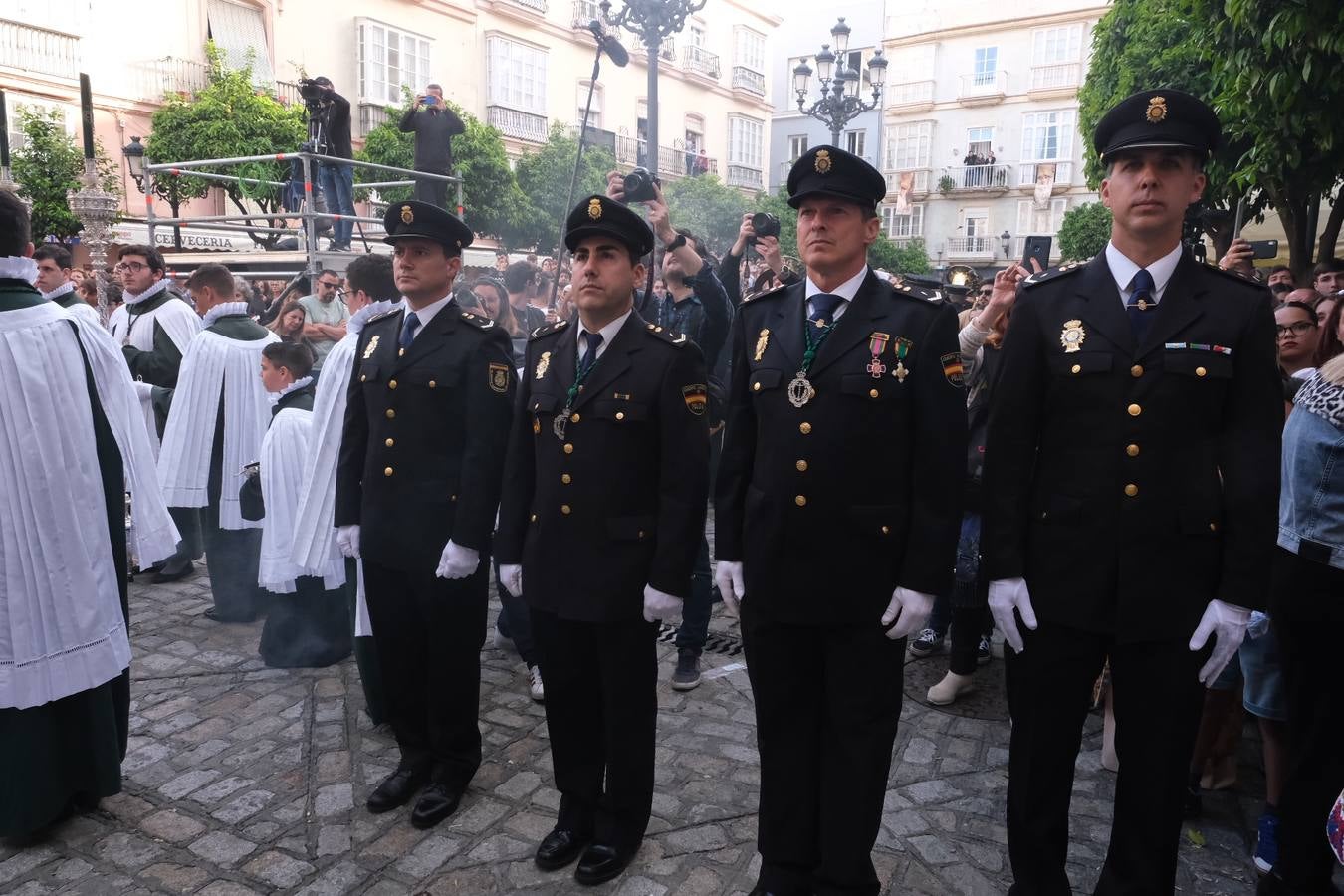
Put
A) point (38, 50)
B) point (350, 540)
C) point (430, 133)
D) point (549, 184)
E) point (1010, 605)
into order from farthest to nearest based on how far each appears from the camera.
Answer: point (549, 184) → point (38, 50) → point (430, 133) → point (350, 540) → point (1010, 605)

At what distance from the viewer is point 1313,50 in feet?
24.5

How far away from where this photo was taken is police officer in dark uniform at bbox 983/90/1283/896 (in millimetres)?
2605

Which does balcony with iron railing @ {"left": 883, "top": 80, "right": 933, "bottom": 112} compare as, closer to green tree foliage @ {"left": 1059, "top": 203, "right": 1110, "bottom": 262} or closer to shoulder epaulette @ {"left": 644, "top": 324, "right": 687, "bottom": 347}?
green tree foliage @ {"left": 1059, "top": 203, "right": 1110, "bottom": 262}

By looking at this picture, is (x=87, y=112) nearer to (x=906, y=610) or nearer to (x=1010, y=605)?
(x=906, y=610)

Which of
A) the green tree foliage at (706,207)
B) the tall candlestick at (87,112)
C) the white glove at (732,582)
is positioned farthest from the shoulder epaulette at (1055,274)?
the green tree foliage at (706,207)

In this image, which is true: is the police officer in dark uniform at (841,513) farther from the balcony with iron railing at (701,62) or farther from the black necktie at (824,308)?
the balcony with iron railing at (701,62)

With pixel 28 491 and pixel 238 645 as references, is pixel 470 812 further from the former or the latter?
pixel 238 645

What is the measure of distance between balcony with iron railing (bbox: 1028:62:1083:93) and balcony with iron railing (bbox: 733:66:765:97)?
1159 cm

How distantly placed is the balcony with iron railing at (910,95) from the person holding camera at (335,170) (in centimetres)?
3731

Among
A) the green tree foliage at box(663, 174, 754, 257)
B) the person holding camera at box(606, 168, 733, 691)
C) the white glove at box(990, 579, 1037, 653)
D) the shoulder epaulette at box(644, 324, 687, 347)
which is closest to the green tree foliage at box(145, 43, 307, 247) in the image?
the green tree foliage at box(663, 174, 754, 257)

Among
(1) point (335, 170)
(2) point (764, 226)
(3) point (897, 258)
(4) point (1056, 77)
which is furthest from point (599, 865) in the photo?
(4) point (1056, 77)

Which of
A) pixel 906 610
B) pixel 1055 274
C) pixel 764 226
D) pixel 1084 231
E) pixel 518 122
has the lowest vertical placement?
pixel 906 610

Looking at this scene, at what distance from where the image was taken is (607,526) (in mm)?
3268

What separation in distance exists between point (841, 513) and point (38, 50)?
2311 centimetres
